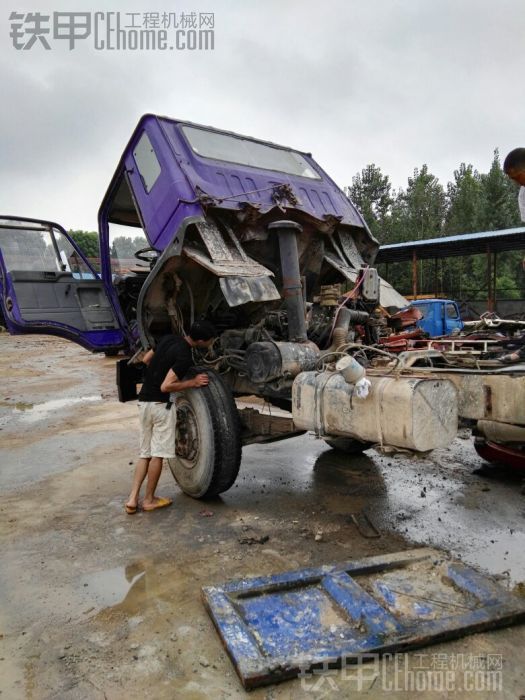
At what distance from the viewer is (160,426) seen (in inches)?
157

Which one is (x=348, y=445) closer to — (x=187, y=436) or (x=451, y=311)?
(x=187, y=436)

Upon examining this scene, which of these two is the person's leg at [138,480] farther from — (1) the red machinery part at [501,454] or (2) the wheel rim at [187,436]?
(1) the red machinery part at [501,454]

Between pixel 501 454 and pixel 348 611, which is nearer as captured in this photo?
pixel 348 611

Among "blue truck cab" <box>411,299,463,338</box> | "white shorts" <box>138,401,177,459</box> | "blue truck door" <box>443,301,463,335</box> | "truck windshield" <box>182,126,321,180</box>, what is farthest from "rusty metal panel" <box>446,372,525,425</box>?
"blue truck door" <box>443,301,463,335</box>

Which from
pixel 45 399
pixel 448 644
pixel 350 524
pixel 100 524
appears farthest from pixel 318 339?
pixel 45 399

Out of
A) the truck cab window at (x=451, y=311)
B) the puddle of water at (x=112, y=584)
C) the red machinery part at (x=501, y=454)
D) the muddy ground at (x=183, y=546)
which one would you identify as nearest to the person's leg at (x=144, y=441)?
the muddy ground at (x=183, y=546)

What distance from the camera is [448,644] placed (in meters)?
2.24

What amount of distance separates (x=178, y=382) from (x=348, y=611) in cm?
205

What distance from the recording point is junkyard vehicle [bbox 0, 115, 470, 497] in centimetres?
305

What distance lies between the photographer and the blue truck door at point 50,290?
4.80 meters

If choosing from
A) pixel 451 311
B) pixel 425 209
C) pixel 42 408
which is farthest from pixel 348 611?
pixel 425 209

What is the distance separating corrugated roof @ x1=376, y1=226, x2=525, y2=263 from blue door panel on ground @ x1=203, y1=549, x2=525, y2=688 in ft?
45.6

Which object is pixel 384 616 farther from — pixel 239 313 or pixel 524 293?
pixel 524 293

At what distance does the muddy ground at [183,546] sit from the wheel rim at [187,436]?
34cm
